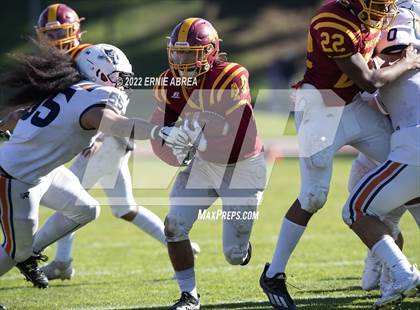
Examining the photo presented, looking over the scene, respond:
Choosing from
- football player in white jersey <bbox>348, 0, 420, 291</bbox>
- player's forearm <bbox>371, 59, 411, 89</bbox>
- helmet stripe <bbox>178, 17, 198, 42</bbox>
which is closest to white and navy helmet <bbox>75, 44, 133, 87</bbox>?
helmet stripe <bbox>178, 17, 198, 42</bbox>

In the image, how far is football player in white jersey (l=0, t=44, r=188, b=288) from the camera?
4414 mm

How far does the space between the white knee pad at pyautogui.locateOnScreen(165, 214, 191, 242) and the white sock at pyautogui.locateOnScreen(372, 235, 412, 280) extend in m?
1.17

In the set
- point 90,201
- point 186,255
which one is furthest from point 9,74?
point 186,255

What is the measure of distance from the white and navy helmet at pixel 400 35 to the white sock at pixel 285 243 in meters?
1.13

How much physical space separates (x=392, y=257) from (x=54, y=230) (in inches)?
94.0

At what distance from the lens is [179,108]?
4.86m

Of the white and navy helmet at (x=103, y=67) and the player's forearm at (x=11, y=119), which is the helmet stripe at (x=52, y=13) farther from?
the white and navy helmet at (x=103, y=67)

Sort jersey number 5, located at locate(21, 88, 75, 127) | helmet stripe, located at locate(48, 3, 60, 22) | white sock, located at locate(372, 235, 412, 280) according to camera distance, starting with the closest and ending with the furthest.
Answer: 1. white sock, located at locate(372, 235, 412, 280)
2. jersey number 5, located at locate(21, 88, 75, 127)
3. helmet stripe, located at locate(48, 3, 60, 22)

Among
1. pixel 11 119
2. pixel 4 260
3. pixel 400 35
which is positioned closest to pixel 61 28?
pixel 11 119

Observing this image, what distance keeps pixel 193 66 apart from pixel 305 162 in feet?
2.87

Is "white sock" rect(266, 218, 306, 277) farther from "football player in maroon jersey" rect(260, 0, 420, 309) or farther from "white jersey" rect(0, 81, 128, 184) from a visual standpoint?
"white jersey" rect(0, 81, 128, 184)

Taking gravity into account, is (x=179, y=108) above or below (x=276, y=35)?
above

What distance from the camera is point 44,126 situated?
4535 mm

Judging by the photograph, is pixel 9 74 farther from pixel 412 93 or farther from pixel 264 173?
pixel 412 93
